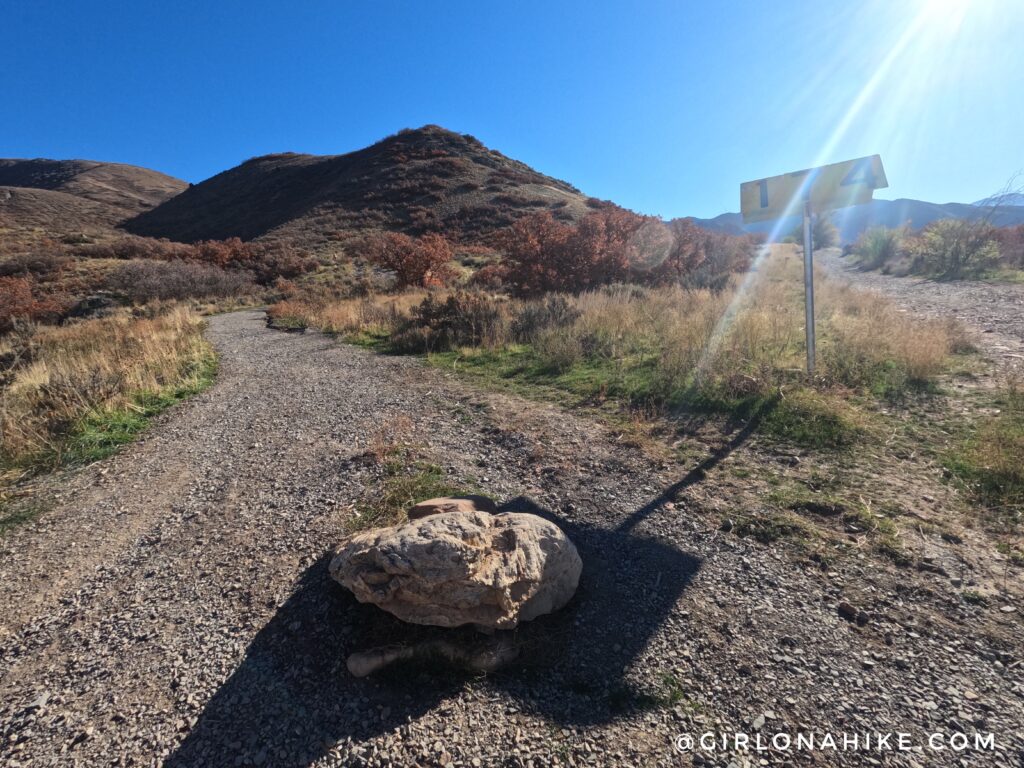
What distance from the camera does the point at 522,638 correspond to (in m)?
2.19

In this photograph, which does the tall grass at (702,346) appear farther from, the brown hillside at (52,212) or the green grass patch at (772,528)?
the brown hillside at (52,212)

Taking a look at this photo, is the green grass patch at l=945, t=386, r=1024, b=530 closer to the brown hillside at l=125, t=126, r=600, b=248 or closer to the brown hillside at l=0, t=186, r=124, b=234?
the brown hillside at l=125, t=126, r=600, b=248

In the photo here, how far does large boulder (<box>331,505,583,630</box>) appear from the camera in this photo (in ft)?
6.95

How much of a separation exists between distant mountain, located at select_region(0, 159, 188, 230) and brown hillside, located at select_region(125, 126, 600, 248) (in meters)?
4.74

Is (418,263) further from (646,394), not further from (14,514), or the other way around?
(14,514)

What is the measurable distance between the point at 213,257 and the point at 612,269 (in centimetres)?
2404

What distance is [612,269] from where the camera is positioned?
42.1 ft

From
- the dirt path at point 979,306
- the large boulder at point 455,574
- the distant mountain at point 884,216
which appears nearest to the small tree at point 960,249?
the dirt path at point 979,306

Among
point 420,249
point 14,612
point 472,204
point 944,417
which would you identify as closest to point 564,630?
point 14,612

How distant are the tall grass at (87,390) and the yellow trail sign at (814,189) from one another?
24.9ft

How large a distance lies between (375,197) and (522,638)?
44.1 meters

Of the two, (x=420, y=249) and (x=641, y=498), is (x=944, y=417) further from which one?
(x=420, y=249)

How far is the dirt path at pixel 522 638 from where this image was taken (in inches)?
68.4

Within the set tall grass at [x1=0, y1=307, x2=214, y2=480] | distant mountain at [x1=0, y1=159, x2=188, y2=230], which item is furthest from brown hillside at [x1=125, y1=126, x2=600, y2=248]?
tall grass at [x1=0, y1=307, x2=214, y2=480]
